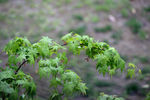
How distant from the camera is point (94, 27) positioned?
747cm

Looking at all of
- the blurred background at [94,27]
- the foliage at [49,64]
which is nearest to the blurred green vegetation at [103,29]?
the blurred background at [94,27]

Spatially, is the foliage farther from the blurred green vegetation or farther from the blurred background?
the blurred green vegetation

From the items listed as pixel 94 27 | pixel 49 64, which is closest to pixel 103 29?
pixel 94 27

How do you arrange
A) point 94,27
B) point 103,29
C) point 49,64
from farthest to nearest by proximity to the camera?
point 94,27 → point 103,29 → point 49,64

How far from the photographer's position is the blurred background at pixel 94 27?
5.21m

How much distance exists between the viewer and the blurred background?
17.1 ft

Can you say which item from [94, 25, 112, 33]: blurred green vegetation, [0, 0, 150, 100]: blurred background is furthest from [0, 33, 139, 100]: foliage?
[94, 25, 112, 33]: blurred green vegetation

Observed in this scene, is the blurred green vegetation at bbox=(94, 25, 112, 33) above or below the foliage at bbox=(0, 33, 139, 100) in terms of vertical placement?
above

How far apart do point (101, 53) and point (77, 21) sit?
544 cm

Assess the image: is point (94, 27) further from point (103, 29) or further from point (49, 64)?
point (49, 64)

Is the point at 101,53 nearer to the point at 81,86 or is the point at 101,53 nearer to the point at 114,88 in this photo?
the point at 81,86

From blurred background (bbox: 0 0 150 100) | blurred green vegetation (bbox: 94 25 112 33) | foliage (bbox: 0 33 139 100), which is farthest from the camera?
blurred green vegetation (bbox: 94 25 112 33)

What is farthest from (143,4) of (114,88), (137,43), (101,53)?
(101,53)

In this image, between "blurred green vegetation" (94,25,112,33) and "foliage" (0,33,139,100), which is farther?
"blurred green vegetation" (94,25,112,33)
